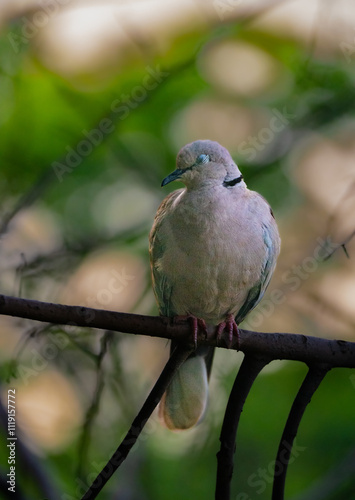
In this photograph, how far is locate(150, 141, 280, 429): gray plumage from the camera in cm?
254

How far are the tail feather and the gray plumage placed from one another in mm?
308

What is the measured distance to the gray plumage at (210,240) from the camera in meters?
2.54

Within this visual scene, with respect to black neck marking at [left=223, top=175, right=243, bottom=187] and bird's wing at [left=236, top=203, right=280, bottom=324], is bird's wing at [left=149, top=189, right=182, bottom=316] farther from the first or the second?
bird's wing at [left=236, top=203, right=280, bottom=324]

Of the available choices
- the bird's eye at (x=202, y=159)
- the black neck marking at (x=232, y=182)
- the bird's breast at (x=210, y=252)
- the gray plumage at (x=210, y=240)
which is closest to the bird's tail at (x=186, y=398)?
the gray plumage at (x=210, y=240)

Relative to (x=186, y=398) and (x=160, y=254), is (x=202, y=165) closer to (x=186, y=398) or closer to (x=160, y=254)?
(x=160, y=254)

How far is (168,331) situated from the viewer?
202 cm

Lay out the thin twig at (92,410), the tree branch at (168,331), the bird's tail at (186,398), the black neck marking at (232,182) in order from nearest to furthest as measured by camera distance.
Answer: the tree branch at (168,331), the thin twig at (92,410), the black neck marking at (232,182), the bird's tail at (186,398)

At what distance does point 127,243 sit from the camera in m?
3.42

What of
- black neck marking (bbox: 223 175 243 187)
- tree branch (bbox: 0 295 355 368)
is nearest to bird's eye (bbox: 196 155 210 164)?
black neck marking (bbox: 223 175 243 187)

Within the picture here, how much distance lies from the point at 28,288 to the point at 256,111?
5.05 ft

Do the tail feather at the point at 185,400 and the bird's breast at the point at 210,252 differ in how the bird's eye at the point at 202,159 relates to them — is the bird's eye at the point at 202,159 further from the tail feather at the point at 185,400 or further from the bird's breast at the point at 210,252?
the tail feather at the point at 185,400

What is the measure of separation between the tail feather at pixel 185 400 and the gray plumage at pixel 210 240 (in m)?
0.31

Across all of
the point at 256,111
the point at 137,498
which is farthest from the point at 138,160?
the point at 137,498

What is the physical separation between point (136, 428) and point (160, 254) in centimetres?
96
